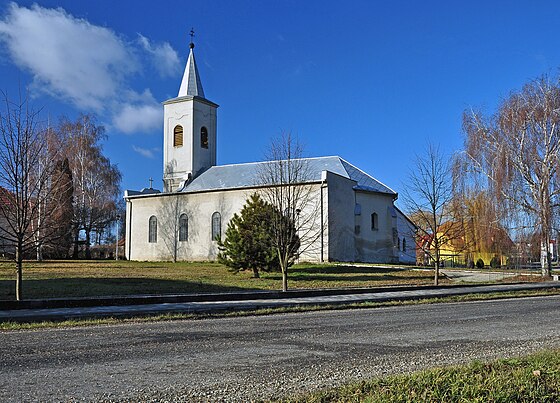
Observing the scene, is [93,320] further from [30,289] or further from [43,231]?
[30,289]

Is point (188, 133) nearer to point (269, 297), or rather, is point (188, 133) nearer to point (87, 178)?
point (87, 178)

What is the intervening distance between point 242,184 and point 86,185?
1810 cm

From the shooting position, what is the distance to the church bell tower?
168ft

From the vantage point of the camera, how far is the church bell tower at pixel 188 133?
5131cm

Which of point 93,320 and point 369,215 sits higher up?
point 369,215

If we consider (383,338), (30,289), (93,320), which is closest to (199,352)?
(383,338)

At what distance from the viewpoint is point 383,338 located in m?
9.45

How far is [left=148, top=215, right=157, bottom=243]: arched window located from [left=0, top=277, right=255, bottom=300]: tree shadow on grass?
25.7 metres

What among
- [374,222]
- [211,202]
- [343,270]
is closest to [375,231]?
[374,222]

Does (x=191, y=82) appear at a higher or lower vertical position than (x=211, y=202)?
higher

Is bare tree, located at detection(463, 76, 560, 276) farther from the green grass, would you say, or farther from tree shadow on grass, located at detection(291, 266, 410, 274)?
the green grass

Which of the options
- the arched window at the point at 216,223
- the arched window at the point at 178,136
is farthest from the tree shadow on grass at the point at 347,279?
the arched window at the point at 178,136

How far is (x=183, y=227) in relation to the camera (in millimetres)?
48125

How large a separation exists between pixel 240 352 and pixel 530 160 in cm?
2697
